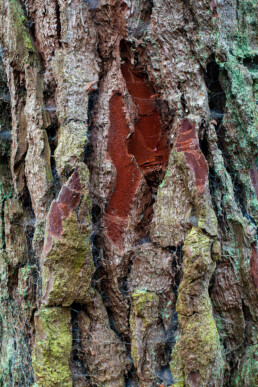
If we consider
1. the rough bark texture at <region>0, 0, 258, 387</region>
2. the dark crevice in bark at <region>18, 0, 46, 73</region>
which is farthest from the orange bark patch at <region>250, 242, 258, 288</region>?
the dark crevice in bark at <region>18, 0, 46, 73</region>

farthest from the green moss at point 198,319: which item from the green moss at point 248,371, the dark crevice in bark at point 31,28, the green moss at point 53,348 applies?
the dark crevice in bark at point 31,28

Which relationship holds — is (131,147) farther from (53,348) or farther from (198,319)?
(53,348)

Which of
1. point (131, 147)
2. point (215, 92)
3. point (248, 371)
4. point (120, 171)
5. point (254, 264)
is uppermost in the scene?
point (215, 92)

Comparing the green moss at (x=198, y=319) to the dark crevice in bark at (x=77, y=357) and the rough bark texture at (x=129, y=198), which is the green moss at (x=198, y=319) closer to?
the rough bark texture at (x=129, y=198)

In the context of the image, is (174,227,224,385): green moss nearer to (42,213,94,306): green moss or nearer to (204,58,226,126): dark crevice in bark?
(42,213,94,306): green moss

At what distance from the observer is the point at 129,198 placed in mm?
1516

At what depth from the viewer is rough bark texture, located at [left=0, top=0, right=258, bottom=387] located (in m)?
1.36

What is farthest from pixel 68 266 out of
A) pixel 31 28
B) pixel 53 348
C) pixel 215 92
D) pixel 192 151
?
pixel 31 28

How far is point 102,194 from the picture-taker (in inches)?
59.1

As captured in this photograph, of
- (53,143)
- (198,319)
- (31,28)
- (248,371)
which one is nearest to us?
(198,319)

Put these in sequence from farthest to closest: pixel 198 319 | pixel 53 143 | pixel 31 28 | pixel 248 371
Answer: pixel 31 28 → pixel 53 143 → pixel 248 371 → pixel 198 319

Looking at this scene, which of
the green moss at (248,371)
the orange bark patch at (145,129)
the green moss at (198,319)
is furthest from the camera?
the orange bark patch at (145,129)

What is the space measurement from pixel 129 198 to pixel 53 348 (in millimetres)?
658

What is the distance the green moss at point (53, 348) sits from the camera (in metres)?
1.33
